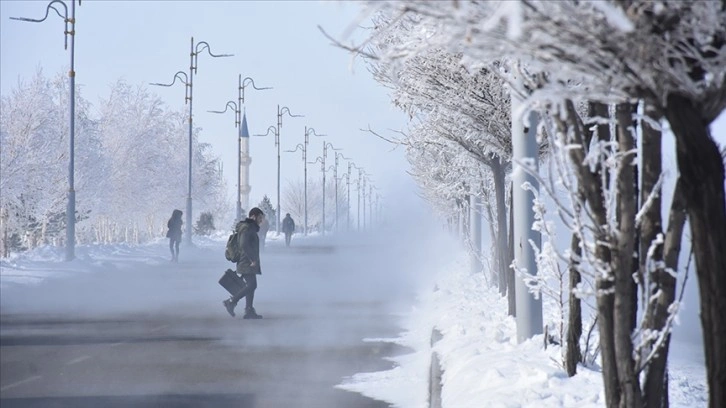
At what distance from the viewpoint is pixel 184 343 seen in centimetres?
1528

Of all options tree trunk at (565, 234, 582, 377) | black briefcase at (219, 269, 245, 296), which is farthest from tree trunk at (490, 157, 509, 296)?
tree trunk at (565, 234, 582, 377)

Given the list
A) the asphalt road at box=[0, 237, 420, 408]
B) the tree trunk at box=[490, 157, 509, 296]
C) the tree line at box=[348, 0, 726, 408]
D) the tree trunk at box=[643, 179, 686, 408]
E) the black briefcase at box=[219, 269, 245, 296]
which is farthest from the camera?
the black briefcase at box=[219, 269, 245, 296]

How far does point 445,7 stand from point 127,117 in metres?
74.6

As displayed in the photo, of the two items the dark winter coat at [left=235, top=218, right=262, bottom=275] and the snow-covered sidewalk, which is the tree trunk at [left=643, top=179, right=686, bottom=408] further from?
the dark winter coat at [left=235, top=218, right=262, bottom=275]

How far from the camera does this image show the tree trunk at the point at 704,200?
446 centimetres

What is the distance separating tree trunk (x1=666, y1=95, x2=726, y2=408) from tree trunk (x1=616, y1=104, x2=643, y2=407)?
0.70m

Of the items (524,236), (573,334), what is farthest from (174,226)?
(573,334)

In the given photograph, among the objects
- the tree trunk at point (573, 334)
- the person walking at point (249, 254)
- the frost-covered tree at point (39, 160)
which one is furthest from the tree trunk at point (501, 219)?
the frost-covered tree at point (39, 160)

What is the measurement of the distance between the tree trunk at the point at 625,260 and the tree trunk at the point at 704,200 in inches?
27.6

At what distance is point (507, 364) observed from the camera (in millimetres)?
10305

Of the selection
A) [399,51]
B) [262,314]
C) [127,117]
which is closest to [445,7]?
[399,51]

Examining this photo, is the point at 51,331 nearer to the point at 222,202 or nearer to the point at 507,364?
the point at 507,364

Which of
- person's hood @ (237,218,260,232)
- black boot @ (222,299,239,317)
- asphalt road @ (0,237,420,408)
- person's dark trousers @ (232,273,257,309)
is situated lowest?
asphalt road @ (0,237,420,408)

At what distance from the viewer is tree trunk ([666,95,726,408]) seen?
446 cm
